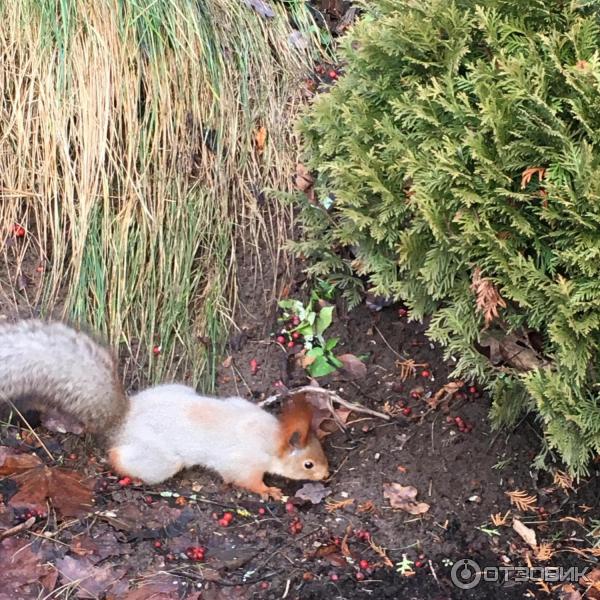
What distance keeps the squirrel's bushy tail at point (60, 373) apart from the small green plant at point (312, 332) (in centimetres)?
91

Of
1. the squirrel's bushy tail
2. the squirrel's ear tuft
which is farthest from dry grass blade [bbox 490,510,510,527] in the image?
the squirrel's bushy tail

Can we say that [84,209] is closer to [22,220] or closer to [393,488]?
[22,220]

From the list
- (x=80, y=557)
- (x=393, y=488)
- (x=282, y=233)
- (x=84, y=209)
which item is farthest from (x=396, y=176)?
(x=80, y=557)

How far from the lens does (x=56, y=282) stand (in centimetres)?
353

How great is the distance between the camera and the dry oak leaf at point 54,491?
9.46 ft

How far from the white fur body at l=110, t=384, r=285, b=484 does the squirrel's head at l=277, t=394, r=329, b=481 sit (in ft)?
0.15

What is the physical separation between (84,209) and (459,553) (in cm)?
223

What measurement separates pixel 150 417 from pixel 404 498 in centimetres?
113

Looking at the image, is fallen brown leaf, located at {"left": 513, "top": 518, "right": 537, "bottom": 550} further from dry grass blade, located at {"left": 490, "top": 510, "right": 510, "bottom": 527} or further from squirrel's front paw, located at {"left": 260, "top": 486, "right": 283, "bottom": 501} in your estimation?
squirrel's front paw, located at {"left": 260, "top": 486, "right": 283, "bottom": 501}

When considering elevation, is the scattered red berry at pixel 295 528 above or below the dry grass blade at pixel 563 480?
below

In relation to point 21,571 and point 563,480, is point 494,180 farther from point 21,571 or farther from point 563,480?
point 21,571

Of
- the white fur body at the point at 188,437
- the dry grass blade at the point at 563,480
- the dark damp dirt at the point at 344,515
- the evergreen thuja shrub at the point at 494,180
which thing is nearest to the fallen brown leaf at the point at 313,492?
the dark damp dirt at the point at 344,515

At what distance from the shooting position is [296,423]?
333 cm

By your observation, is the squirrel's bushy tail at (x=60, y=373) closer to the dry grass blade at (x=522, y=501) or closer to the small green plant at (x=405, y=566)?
the small green plant at (x=405, y=566)
